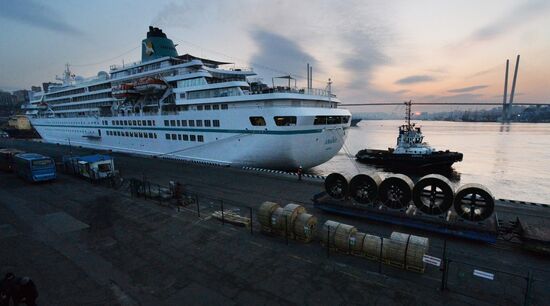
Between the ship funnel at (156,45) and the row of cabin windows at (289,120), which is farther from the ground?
the ship funnel at (156,45)

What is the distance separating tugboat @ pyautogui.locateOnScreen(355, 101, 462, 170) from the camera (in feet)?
121

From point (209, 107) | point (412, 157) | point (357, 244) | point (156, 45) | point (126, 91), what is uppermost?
point (156, 45)

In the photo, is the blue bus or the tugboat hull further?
the tugboat hull

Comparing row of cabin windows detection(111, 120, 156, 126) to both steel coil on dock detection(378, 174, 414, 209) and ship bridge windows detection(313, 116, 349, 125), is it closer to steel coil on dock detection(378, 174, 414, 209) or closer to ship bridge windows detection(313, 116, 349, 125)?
ship bridge windows detection(313, 116, 349, 125)

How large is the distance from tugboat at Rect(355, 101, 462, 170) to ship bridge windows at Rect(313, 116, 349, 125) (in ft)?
53.0

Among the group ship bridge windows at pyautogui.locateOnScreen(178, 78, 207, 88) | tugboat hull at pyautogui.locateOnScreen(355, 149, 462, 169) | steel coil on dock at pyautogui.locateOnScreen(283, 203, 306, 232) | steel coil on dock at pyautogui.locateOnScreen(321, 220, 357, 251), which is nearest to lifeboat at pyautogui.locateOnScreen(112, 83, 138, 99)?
ship bridge windows at pyautogui.locateOnScreen(178, 78, 207, 88)

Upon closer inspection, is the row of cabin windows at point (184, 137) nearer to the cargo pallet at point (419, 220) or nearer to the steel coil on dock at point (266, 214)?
the cargo pallet at point (419, 220)

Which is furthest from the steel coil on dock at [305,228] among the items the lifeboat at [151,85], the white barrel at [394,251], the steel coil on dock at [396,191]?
the lifeboat at [151,85]

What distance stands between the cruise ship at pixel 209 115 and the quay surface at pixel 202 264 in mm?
9530

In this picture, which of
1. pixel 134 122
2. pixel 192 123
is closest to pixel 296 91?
pixel 192 123

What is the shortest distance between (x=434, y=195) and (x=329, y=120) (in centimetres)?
1513

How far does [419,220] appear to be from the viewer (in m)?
10.9

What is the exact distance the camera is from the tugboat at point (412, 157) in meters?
37.0

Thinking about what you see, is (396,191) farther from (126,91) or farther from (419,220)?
(126,91)
